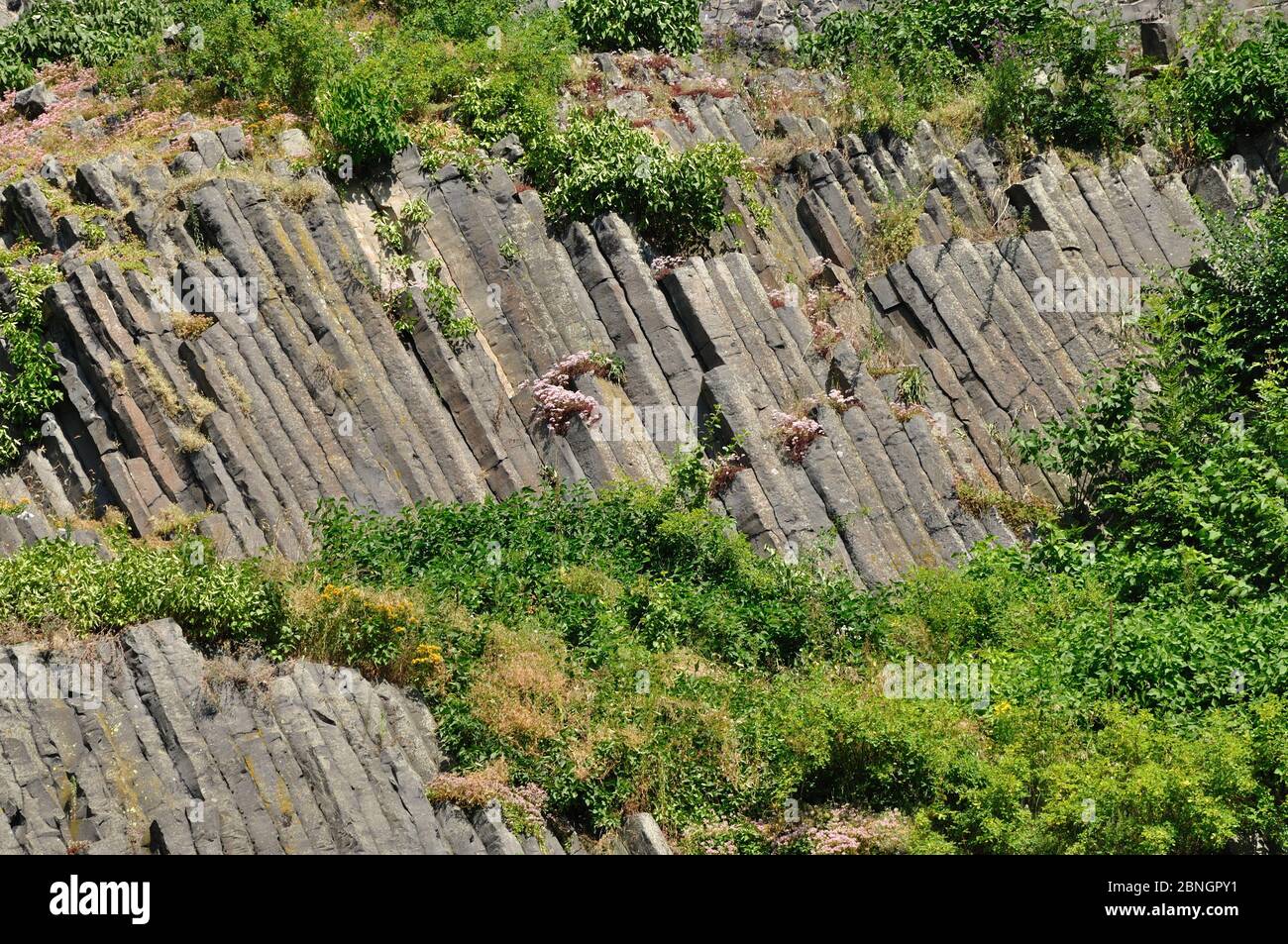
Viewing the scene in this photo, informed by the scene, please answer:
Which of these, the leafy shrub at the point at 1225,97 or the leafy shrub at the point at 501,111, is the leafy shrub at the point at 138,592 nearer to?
the leafy shrub at the point at 501,111

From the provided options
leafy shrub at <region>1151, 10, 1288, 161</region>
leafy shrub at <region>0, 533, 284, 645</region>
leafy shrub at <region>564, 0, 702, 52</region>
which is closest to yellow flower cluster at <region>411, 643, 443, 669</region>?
leafy shrub at <region>0, 533, 284, 645</region>

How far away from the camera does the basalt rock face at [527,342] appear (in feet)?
70.1

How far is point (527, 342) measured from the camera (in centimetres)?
2333

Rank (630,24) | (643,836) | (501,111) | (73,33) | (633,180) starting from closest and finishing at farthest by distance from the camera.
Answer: (643,836), (633,180), (501,111), (73,33), (630,24)

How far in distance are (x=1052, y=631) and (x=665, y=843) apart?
224 inches

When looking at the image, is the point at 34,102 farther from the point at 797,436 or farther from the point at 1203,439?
the point at 1203,439

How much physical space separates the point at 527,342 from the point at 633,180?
117 inches

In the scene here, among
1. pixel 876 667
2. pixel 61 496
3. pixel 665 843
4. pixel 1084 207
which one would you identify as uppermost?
pixel 1084 207

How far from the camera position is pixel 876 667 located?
1975 centimetres

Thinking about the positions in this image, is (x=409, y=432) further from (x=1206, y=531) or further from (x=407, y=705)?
(x=1206, y=531)

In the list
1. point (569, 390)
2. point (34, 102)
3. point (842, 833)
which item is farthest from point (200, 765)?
point (34, 102)

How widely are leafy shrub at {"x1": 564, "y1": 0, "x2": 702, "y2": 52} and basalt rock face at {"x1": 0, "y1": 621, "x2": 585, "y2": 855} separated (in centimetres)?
1506

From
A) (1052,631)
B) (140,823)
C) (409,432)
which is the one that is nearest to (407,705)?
(140,823)

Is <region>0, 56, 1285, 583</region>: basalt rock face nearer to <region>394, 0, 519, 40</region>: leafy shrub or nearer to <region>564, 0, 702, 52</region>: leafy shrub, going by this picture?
<region>564, 0, 702, 52</region>: leafy shrub
